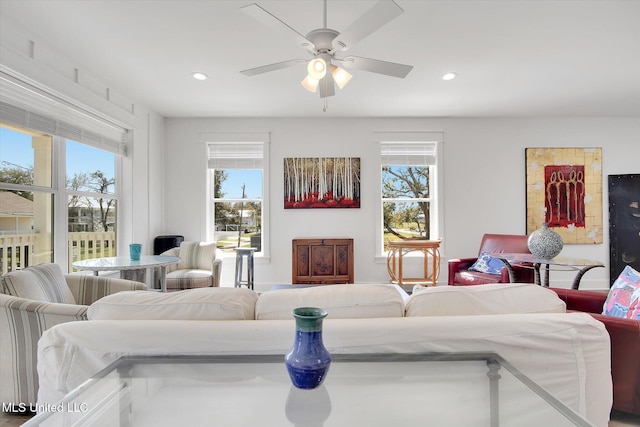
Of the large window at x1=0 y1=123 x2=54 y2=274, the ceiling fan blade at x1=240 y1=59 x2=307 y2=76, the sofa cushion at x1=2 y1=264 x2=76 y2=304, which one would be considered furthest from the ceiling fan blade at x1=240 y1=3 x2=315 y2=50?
the large window at x1=0 y1=123 x2=54 y2=274

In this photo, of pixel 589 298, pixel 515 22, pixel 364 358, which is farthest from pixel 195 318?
pixel 515 22

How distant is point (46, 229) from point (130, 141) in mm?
1469

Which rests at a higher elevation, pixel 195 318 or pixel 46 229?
pixel 46 229

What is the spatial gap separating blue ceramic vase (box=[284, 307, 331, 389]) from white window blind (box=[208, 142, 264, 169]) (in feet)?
13.0

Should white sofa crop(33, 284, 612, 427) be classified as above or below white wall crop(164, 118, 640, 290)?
below

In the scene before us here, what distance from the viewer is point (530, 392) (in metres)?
0.98

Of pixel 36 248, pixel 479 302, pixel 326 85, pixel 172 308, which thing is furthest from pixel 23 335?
pixel 326 85

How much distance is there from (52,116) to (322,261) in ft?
10.4

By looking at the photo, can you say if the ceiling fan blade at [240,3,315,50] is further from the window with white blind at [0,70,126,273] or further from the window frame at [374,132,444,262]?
the window frame at [374,132,444,262]

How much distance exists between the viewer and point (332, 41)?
1.85m

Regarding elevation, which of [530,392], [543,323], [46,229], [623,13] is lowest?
[530,392]

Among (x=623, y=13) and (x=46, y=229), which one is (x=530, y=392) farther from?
(x=46, y=229)

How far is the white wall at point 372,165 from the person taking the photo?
4547 millimetres

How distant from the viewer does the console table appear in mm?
4102
